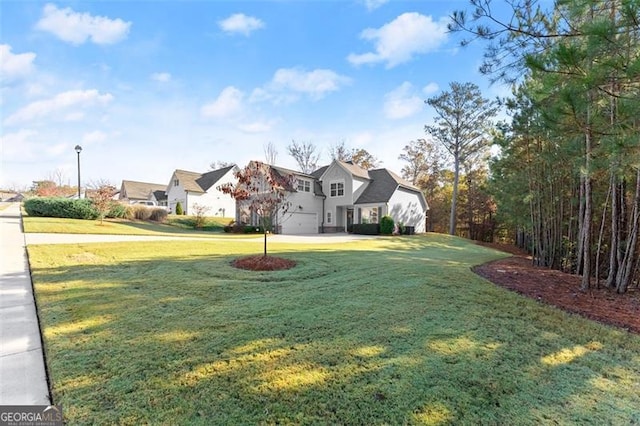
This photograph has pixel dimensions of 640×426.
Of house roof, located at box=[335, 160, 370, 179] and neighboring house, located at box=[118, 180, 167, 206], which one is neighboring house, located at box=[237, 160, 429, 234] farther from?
neighboring house, located at box=[118, 180, 167, 206]

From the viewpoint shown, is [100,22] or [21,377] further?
[100,22]

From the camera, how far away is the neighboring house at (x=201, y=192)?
29344 mm

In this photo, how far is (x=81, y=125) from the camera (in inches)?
766

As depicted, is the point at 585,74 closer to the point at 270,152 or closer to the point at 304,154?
the point at 304,154

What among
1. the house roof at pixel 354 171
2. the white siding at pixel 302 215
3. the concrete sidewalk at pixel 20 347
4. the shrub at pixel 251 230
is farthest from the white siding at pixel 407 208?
the concrete sidewalk at pixel 20 347

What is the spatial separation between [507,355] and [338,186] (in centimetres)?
2191

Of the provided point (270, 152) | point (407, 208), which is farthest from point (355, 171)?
point (270, 152)

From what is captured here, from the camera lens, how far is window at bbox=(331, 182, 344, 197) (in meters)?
24.5

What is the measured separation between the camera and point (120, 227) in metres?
17.8

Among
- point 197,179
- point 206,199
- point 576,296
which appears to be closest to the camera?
point 576,296

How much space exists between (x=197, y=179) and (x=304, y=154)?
14.3 metres

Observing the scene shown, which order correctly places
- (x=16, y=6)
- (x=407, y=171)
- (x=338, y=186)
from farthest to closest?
(x=407, y=171), (x=338, y=186), (x=16, y=6)

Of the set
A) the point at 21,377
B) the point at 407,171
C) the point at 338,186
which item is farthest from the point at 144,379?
the point at 407,171

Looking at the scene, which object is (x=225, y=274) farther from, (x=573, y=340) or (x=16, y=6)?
(x=16, y=6)
